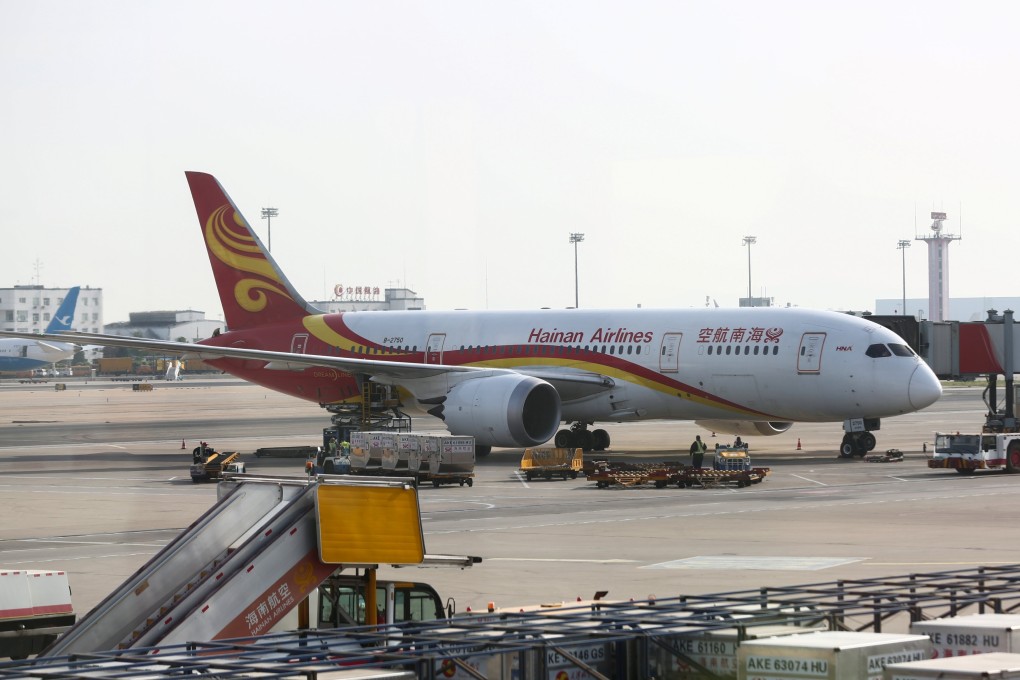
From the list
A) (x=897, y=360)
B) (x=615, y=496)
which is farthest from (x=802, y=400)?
(x=615, y=496)

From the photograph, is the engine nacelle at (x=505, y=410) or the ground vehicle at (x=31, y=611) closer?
the ground vehicle at (x=31, y=611)

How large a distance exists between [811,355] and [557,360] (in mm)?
9800

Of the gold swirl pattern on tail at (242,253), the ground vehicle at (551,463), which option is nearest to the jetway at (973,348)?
the ground vehicle at (551,463)

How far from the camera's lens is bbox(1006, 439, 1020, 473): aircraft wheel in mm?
45406

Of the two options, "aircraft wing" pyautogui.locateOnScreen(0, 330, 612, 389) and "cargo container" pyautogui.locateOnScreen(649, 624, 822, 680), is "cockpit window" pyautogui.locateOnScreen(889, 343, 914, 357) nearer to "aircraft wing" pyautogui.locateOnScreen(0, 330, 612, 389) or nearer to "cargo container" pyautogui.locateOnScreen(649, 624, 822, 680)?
"aircraft wing" pyautogui.locateOnScreen(0, 330, 612, 389)

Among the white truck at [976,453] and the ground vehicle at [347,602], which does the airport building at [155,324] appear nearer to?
the white truck at [976,453]

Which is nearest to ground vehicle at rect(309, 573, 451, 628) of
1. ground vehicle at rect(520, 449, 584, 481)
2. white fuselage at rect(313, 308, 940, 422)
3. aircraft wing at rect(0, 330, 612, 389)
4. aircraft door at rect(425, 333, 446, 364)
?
ground vehicle at rect(520, 449, 584, 481)

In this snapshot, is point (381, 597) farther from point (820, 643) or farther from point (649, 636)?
point (820, 643)

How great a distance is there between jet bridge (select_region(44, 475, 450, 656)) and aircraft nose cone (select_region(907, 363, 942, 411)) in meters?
32.5

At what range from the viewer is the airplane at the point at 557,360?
47.0 metres

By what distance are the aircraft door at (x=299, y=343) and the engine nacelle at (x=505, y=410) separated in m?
10.8

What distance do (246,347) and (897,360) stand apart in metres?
25.9

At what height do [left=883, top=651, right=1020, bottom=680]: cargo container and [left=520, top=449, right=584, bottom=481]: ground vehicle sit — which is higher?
[left=883, top=651, right=1020, bottom=680]: cargo container

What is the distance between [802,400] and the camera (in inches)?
1861
